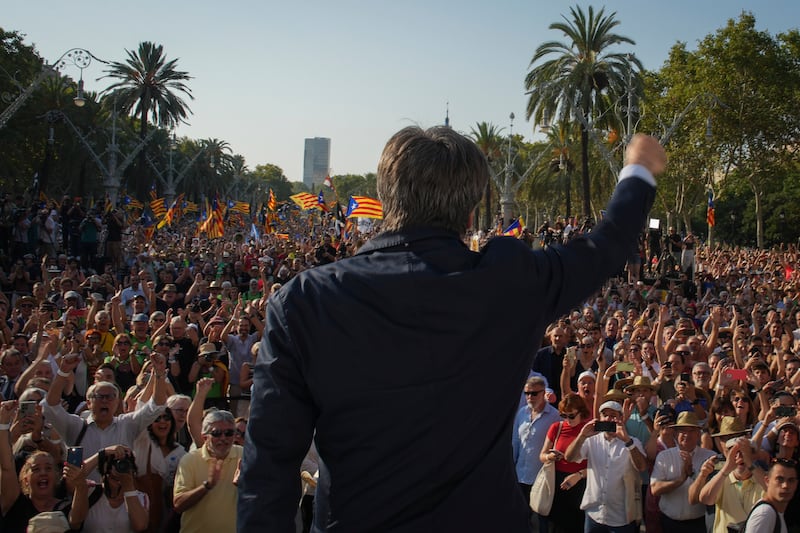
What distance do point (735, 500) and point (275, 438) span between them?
16.5 feet

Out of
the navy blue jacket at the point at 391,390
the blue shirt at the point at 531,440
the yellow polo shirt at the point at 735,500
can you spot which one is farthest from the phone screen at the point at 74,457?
the yellow polo shirt at the point at 735,500

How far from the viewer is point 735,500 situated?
18.9 feet

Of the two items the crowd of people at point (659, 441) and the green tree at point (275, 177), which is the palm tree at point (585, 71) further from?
the green tree at point (275, 177)

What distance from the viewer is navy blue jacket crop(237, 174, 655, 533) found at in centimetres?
168

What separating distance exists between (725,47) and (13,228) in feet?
110

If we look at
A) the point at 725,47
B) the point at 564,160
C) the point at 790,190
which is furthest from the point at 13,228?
the point at 790,190

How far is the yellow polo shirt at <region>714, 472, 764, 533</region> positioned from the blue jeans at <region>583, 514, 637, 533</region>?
2.16 ft

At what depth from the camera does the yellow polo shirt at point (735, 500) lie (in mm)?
5723

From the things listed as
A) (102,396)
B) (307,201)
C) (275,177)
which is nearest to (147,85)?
(307,201)

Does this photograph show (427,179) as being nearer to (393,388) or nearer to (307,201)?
(393,388)

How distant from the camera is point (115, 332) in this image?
10.5 meters

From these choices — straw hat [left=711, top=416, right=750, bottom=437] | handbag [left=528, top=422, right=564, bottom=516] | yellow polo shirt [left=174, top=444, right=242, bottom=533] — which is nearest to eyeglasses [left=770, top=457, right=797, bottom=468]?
straw hat [left=711, top=416, right=750, bottom=437]

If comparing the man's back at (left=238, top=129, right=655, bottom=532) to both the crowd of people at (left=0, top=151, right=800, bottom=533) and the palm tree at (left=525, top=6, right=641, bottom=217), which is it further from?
the palm tree at (left=525, top=6, right=641, bottom=217)

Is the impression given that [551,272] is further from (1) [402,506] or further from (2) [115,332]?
(2) [115,332]
